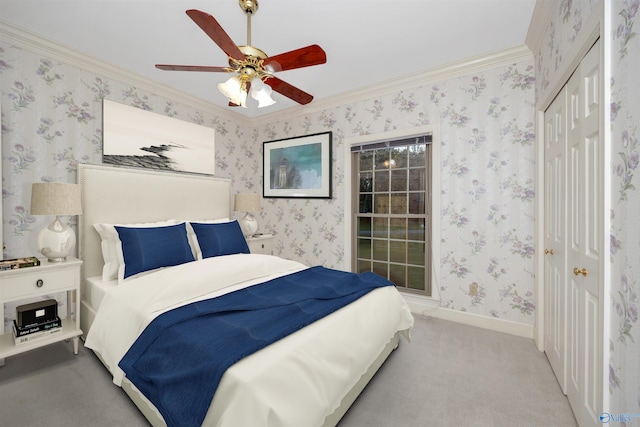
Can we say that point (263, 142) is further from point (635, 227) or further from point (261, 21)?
point (635, 227)

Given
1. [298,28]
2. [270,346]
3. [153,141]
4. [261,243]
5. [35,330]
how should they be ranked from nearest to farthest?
[270,346]
[35,330]
[298,28]
[153,141]
[261,243]

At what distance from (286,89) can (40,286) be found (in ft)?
7.83

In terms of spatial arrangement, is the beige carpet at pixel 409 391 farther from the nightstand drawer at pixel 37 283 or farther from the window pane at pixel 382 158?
the window pane at pixel 382 158

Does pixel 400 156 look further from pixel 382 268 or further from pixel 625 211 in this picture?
pixel 625 211

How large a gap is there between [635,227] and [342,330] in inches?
51.6

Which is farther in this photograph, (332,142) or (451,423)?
(332,142)

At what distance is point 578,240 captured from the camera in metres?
1.63

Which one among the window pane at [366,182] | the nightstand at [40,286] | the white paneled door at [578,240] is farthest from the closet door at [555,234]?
the nightstand at [40,286]

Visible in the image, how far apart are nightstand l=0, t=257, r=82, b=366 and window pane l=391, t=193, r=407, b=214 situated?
10.5ft

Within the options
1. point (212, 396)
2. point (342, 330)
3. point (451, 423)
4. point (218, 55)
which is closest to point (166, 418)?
point (212, 396)

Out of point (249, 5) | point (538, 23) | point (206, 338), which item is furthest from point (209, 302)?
point (538, 23)

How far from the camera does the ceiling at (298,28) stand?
2117mm

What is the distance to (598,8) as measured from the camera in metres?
1.27

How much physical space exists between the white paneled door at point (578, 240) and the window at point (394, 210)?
124 cm
